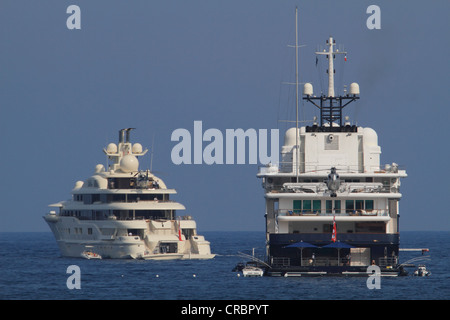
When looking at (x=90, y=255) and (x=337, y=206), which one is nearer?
(x=337, y=206)

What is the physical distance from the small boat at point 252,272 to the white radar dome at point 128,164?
45.9m

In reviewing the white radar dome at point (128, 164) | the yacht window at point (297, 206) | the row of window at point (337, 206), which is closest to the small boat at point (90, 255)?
the white radar dome at point (128, 164)

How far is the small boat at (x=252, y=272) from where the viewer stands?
282ft

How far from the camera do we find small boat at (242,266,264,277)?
85.9 meters

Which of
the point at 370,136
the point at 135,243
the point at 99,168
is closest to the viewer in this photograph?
the point at 370,136

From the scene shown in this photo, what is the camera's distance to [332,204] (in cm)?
8331

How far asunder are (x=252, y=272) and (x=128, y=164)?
154 feet

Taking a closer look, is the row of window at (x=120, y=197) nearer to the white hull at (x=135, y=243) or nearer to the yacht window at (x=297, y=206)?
the white hull at (x=135, y=243)

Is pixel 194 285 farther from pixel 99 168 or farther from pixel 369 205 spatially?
pixel 99 168

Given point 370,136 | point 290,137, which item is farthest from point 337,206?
point 290,137

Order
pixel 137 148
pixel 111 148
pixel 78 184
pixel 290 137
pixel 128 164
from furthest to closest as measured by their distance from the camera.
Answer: pixel 78 184
pixel 137 148
pixel 111 148
pixel 128 164
pixel 290 137

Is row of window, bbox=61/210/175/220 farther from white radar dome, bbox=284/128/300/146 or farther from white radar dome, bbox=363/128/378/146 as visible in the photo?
white radar dome, bbox=363/128/378/146
